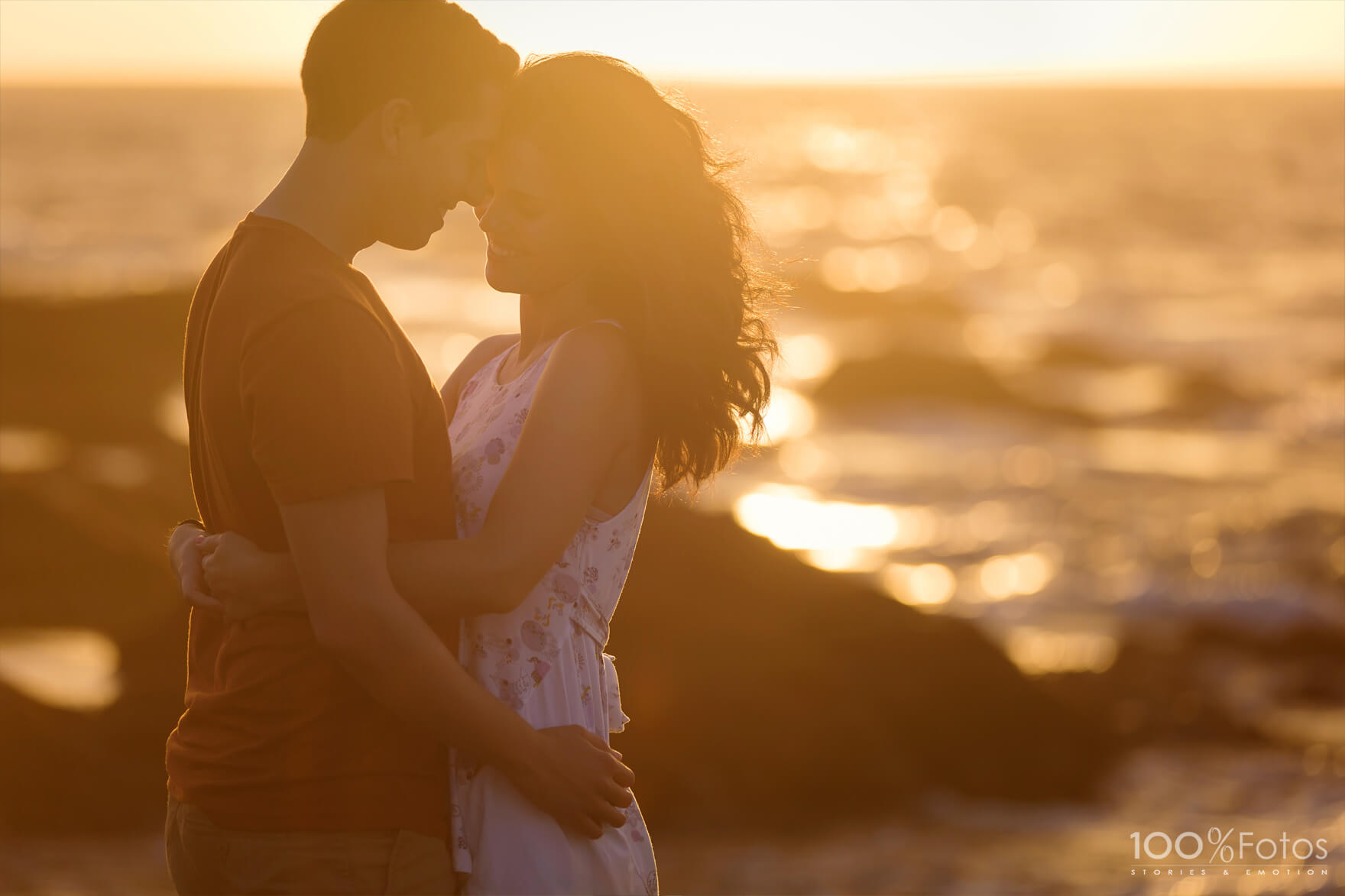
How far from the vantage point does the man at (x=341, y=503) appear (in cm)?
247

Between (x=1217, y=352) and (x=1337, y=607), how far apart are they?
21125 millimetres

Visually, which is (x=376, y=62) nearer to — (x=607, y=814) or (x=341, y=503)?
(x=341, y=503)

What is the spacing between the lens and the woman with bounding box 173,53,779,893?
2.85m

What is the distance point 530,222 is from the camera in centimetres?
321

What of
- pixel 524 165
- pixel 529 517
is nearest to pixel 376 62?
pixel 524 165

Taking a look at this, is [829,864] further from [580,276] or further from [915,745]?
[580,276]

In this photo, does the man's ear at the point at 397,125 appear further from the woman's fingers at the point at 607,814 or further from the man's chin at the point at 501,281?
the woman's fingers at the point at 607,814

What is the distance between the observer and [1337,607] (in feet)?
51.1

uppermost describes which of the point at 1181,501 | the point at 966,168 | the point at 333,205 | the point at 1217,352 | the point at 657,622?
the point at 966,168

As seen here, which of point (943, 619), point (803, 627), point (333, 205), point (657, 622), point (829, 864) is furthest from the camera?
point (943, 619)

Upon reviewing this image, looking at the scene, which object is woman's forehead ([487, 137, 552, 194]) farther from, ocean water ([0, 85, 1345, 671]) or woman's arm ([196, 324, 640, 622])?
ocean water ([0, 85, 1345, 671])

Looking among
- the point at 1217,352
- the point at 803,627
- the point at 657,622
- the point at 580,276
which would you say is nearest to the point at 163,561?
the point at 657,622

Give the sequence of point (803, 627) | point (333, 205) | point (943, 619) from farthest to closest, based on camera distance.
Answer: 1. point (943, 619)
2. point (803, 627)
3. point (333, 205)

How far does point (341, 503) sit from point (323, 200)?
0.69 metres
